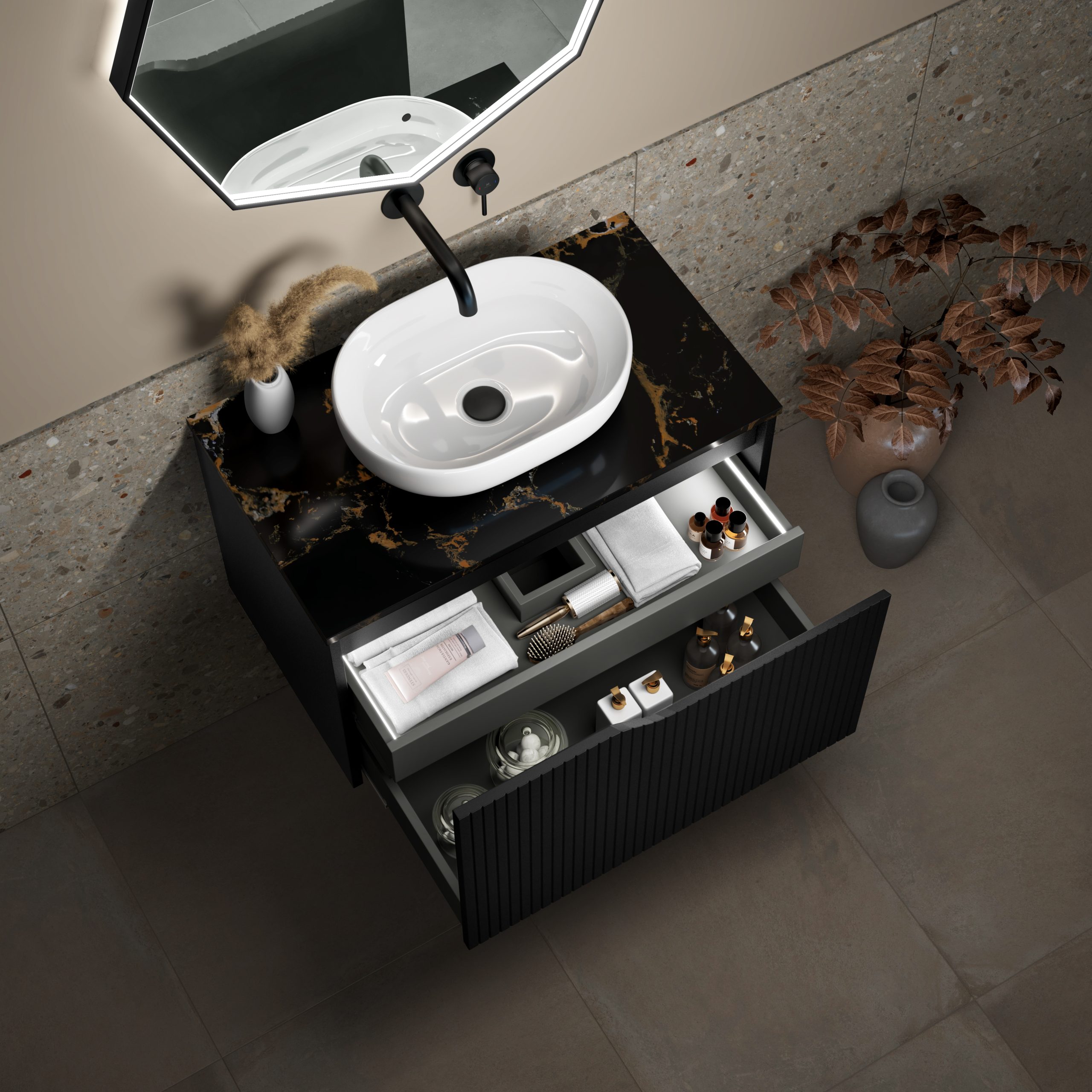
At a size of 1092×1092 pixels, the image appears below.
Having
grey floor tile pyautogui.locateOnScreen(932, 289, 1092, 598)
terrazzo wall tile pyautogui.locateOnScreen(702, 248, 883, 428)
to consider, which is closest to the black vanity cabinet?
terrazzo wall tile pyautogui.locateOnScreen(702, 248, 883, 428)

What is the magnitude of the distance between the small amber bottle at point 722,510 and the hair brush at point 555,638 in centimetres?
26

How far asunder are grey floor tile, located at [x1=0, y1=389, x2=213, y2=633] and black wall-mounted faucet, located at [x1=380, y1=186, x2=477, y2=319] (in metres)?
0.43

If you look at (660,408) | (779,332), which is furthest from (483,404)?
(779,332)

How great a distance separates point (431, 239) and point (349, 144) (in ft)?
0.62

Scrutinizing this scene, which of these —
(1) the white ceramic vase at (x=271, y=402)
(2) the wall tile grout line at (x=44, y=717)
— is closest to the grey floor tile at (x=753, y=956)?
(2) the wall tile grout line at (x=44, y=717)

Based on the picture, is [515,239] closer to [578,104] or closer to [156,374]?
[578,104]

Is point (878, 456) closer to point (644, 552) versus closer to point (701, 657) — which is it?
point (701, 657)

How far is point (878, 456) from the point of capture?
2957 millimetres

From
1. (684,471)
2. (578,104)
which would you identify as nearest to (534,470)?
(684,471)

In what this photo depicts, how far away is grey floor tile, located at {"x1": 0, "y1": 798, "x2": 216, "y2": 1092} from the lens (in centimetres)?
244

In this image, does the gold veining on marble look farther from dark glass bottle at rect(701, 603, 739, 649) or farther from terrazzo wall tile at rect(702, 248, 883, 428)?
terrazzo wall tile at rect(702, 248, 883, 428)

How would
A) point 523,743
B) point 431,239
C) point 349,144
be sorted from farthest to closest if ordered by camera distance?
point 523,743, point 431,239, point 349,144

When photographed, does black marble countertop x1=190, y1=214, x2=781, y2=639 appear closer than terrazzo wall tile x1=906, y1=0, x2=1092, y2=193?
Yes

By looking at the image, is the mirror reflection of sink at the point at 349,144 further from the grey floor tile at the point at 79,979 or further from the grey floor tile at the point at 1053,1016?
the grey floor tile at the point at 1053,1016
